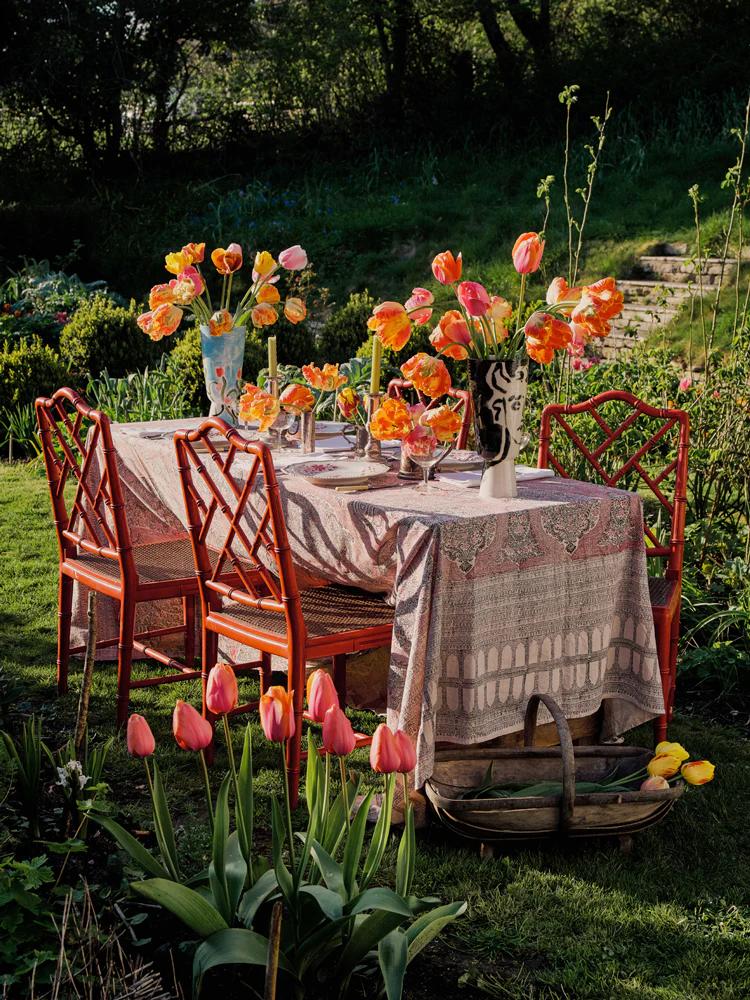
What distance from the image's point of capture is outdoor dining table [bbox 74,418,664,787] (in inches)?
117

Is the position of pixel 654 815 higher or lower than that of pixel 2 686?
lower

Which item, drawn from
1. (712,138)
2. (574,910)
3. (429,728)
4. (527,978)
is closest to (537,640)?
(429,728)

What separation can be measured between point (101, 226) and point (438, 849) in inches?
485

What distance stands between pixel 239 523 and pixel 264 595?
35cm

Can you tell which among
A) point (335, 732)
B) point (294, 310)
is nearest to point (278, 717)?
point (335, 732)

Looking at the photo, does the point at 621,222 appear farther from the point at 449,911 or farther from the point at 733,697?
the point at 449,911

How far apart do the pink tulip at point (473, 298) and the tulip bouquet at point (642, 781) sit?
46.4 inches

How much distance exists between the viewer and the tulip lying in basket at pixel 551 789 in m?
2.85

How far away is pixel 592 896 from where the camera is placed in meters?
2.75

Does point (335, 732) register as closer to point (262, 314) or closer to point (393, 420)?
point (393, 420)

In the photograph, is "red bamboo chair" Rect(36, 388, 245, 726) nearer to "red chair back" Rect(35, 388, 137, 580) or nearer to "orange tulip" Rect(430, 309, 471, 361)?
"red chair back" Rect(35, 388, 137, 580)

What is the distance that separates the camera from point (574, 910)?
2.69m

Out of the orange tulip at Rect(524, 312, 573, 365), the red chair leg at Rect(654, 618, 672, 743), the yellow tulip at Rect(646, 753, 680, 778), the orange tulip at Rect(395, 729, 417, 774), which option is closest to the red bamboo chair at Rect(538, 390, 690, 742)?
the red chair leg at Rect(654, 618, 672, 743)

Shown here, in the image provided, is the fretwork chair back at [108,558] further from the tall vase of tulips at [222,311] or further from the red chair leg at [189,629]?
the tall vase of tulips at [222,311]
